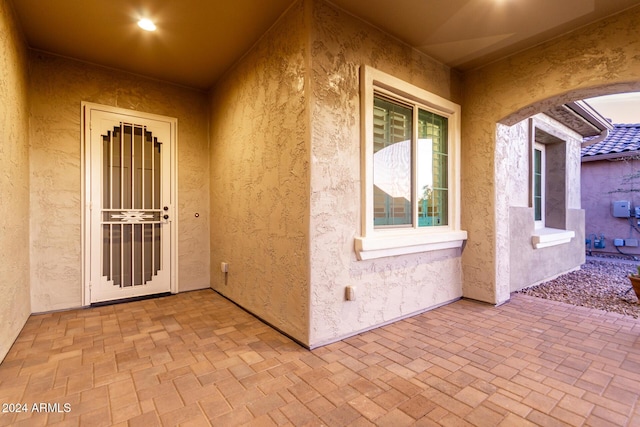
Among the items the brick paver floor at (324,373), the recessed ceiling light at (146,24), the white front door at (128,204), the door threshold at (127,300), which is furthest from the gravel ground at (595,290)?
the recessed ceiling light at (146,24)

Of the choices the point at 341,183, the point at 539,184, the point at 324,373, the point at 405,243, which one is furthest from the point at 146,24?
the point at 539,184

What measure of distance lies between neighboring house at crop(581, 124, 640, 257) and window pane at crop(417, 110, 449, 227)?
6.15m

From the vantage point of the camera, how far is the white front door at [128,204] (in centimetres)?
358

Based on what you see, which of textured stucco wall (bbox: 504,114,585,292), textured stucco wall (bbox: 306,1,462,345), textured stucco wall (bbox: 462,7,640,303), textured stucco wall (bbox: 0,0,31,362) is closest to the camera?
textured stucco wall (bbox: 0,0,31,362)

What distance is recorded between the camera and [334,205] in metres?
2.58

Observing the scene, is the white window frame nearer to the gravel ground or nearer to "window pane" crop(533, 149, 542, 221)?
the gravel ground

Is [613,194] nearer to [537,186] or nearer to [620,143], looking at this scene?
[620,143]

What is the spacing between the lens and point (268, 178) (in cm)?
297

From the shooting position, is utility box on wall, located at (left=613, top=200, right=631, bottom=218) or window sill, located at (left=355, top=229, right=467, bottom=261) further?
utility box on wall, located at (left=613, top=200, right=631, bottom=218)

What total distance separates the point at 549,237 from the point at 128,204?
611 centimetres

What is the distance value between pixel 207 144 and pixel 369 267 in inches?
119

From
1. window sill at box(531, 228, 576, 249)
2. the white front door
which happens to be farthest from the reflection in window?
the white front door

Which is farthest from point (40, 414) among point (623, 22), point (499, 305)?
point (623, 22)

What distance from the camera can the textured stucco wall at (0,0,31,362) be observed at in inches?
88.0
